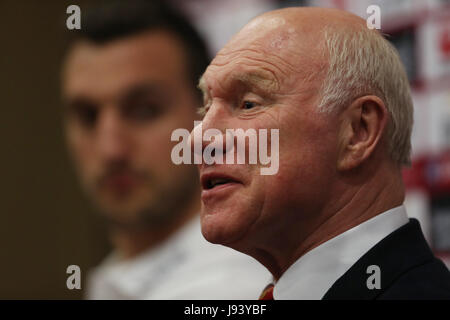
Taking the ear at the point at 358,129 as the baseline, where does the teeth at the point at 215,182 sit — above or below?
below

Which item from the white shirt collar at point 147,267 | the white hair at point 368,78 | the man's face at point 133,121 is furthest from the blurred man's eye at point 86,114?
the white hair at point 368,78

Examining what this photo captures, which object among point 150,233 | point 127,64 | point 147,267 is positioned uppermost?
point 127,64

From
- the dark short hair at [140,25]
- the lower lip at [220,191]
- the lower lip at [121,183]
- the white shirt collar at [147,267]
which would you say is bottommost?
the white shirt collar at [147,267]

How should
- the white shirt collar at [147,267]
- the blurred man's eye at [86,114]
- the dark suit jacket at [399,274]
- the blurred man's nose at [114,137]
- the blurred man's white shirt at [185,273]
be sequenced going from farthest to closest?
the blurred man's eye at [86,114], the blurred man's nose at [114,137], the white shirt collar at [147,267], the blurred man's white shirt at [185,273], the dark suit jacket at [399,274]

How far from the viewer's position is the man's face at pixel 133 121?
2904mm

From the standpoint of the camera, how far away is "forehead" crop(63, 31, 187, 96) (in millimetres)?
→ 2934

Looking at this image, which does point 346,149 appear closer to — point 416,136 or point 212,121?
point 212,121

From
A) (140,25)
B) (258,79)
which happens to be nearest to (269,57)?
(258,79)

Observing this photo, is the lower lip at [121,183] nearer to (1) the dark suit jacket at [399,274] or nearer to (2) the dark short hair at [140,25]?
(2) the dark short hair at [140,25]

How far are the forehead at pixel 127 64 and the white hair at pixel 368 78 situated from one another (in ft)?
5.00

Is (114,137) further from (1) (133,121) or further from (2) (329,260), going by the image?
(2) (329,260)

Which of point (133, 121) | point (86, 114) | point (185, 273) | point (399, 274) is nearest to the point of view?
point (399, 274)

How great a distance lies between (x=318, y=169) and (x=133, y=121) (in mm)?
1553

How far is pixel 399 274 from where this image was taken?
1405 millimetres
